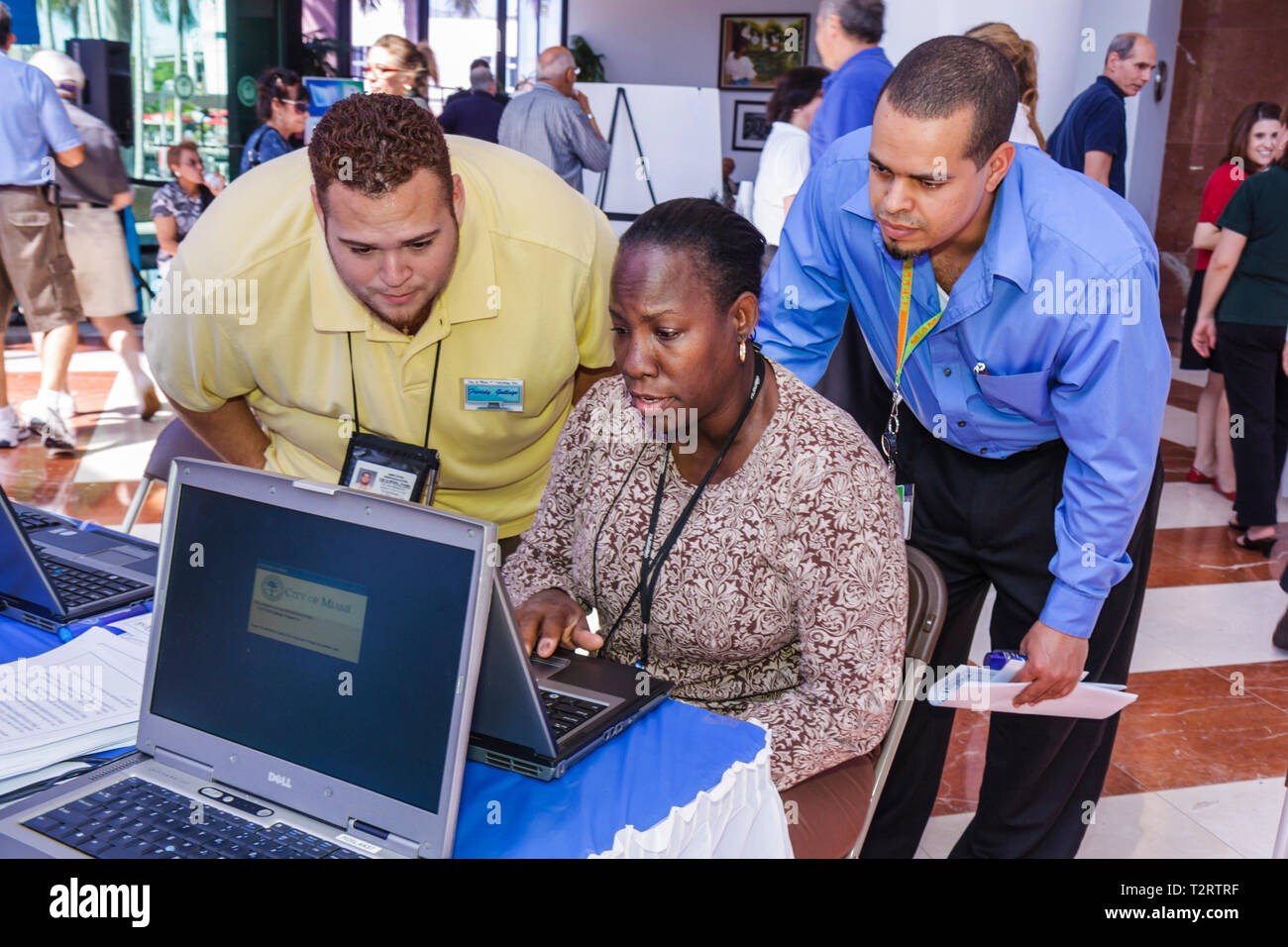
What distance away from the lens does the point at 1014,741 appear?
84.4 inches

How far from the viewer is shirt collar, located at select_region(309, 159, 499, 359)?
1.86 m

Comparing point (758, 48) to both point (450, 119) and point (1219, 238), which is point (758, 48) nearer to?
point (450, 119)

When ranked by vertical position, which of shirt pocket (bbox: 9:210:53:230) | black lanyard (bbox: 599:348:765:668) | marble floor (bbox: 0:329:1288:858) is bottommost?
marble floor (bbox: 0:329:1288:858)

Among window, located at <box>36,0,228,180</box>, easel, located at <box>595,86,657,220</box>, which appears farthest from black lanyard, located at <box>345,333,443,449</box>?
window, located at <box>36,0,228,180</box>

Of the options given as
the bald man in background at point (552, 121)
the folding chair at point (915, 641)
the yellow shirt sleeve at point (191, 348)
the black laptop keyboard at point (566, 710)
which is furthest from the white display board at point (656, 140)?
the black laptop keyboard at point (566, 710)

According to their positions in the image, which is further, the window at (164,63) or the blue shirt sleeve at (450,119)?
the window at (164,63)

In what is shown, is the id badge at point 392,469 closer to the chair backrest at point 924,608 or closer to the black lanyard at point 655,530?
the black lanyard at point 655,530

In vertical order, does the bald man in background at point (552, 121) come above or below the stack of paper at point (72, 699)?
above

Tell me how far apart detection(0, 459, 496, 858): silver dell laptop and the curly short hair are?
581mm

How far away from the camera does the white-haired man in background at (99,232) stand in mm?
5125

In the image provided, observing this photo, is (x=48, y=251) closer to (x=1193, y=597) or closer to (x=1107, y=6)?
(x=1193, y=597)

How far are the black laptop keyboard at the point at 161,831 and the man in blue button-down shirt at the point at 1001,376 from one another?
113 cm

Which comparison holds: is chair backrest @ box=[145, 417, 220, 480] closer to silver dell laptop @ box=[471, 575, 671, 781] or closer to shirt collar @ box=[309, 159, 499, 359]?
shirt collar @ box=[309, 159, 499, 359]
